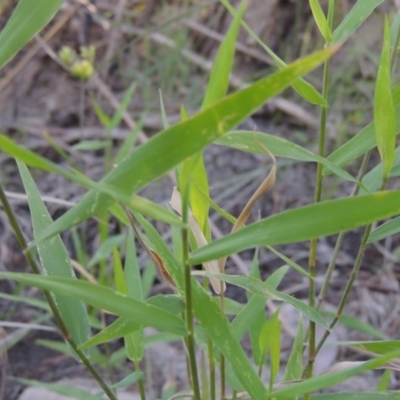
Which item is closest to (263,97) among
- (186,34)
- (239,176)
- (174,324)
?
(174,324)

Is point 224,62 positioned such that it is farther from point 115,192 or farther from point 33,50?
point 33,50

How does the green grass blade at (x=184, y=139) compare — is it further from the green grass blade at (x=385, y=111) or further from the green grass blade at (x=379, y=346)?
the green grass blade at (x=379, y=346)

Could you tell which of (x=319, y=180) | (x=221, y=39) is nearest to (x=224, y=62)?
(x=319, y=180)

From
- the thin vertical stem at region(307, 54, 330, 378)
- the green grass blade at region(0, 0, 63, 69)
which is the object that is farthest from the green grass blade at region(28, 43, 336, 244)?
the thin vertical stem at region(307, 54, 330, 378)

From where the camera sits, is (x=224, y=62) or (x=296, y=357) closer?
(x=224, y=62)

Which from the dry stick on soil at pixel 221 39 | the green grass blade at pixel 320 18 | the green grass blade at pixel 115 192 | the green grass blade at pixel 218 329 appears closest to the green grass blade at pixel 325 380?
the green grass blade at pixel 218 329

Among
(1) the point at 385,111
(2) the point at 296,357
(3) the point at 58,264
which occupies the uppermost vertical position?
(1) the point at 385,111
